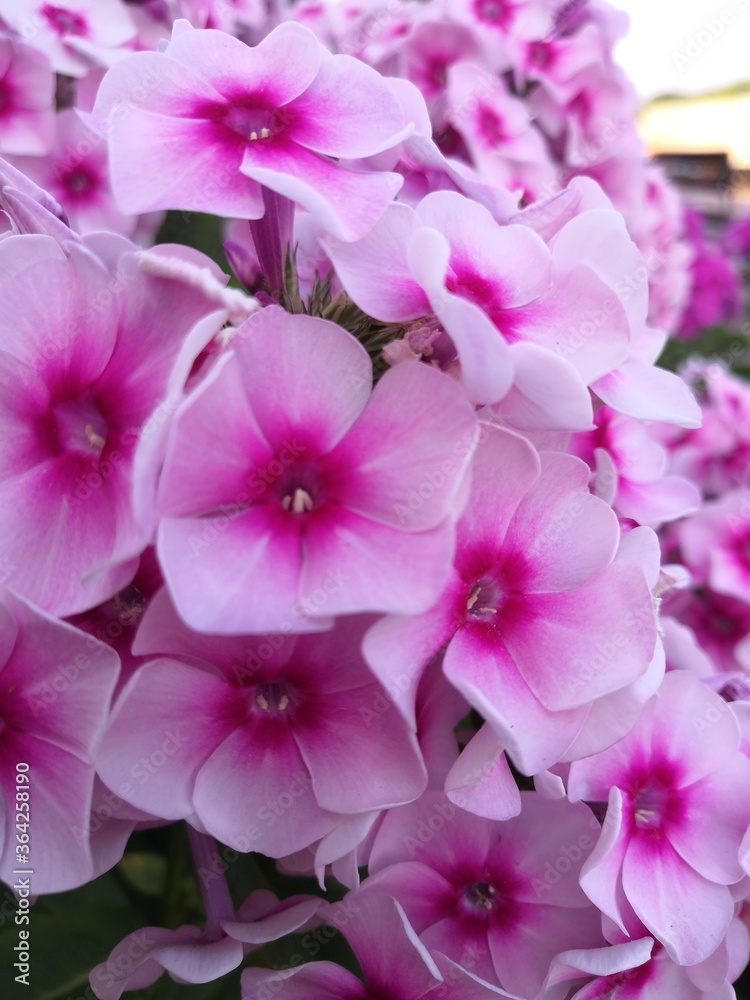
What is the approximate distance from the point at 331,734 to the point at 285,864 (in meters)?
0.12

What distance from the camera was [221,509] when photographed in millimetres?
430

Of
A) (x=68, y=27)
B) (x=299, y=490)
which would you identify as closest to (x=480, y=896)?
(x=299, y=490)

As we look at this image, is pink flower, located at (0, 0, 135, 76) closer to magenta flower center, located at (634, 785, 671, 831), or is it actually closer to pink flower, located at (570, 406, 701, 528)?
pink flower, located at (570, 406, 701, 528)

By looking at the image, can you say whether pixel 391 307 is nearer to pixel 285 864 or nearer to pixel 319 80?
pixel 319 80

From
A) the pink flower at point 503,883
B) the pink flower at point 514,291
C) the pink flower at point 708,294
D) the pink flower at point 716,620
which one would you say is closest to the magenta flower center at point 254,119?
the pink flower at point 514,291

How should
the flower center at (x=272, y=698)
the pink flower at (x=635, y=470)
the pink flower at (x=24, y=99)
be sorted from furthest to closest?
the pink flower at (x=24, y=99) < the pink flower at (x=635, y=470) < the flower center at (x=272, y=698)

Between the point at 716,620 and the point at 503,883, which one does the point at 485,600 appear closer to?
the point at 503,883

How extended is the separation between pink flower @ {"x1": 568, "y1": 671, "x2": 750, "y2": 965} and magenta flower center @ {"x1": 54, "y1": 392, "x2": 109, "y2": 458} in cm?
36

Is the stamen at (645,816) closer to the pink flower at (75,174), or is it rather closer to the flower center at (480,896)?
the flower center at (480,896)

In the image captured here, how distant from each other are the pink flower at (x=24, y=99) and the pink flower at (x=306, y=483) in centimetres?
69

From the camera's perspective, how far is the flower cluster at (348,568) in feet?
1.38

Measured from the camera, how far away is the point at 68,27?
961 millimetres

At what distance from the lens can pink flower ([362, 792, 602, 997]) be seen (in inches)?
21.8

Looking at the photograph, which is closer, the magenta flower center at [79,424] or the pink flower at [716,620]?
the magenta flower center at [79,424]
